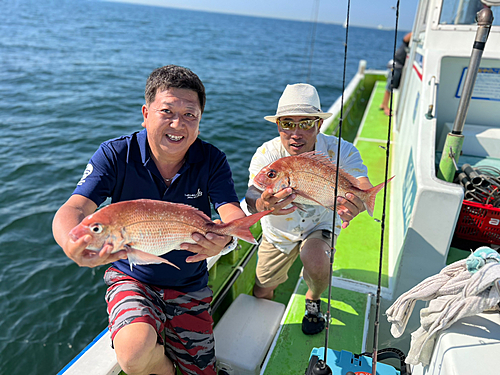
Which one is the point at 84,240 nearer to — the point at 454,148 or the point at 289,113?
the point at 289,113

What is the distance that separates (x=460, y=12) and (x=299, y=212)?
3.10 metres

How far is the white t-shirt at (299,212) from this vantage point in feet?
9.24

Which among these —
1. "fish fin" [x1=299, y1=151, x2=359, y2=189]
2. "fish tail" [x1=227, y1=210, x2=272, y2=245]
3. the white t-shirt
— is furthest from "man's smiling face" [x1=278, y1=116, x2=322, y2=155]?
"fish tail" [x1=227, y1=210, x2=272, y2=245]

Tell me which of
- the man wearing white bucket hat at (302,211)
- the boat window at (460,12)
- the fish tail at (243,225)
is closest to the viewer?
the fish tail at (243,225)

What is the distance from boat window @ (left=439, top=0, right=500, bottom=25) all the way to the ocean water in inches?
206

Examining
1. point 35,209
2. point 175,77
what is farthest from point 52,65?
point 175,77

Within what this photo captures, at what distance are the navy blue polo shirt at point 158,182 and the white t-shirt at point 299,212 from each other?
0.50m

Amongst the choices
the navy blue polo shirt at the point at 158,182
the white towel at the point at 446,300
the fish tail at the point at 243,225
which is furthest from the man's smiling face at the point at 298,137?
the white towel at the point at 446,300

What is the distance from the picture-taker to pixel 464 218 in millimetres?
2861

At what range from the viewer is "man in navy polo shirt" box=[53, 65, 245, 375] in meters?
1.97

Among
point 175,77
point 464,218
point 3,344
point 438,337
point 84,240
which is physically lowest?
point 3,344

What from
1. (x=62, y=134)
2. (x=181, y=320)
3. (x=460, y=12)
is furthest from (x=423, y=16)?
(x=62, y=134)

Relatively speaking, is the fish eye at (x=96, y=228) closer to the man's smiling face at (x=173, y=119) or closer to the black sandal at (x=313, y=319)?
the man's smiling face at (x=173, y=119)

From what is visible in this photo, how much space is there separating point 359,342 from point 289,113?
1.95 metres
